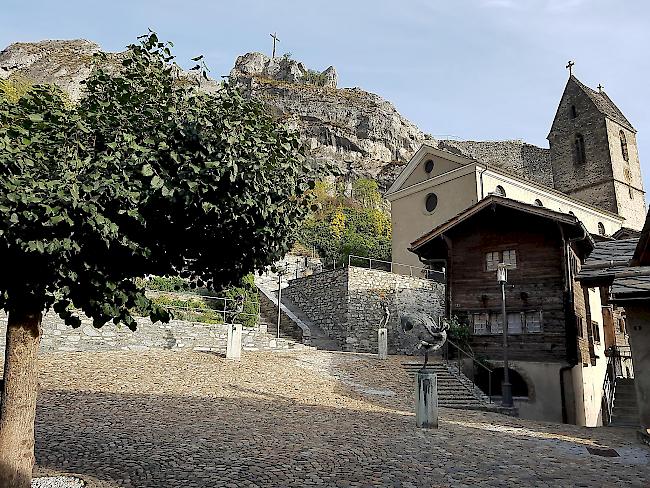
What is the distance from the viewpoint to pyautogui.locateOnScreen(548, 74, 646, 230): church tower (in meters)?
40.1

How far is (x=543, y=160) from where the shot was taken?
61125mm

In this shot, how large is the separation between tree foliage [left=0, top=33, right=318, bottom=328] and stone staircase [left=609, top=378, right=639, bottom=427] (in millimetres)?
14840

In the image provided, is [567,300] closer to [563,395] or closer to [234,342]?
[563,395]

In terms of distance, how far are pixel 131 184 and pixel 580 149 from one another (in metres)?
46.3

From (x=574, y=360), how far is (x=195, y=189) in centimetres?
1526

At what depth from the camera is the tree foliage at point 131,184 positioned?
371cm

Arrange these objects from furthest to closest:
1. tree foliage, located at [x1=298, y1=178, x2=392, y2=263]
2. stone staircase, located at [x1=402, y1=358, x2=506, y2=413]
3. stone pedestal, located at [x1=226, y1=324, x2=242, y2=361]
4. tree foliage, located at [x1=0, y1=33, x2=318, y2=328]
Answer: tree foliage, located at [x1=298, y1=178, x2=392, y2=263] < stone pedestal, located at [x1=226, y1=324, x2=242, y2=361] < stone staircase, located at [x1=402, y1=358, x2=506, y2=413] < tree foliage, located at [x1=0, y1=33, x2=318, y2=328]

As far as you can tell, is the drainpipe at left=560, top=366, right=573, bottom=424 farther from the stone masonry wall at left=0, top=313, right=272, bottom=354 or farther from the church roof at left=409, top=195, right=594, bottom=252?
the stone masonry wall at left=0, top=313, right=272, bottom=354

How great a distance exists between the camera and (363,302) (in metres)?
22.8

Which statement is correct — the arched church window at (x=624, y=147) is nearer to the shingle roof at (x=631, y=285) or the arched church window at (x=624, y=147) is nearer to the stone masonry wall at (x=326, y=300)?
the stone masonry wall at (x=326, y=300)

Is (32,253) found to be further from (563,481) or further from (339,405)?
(339,405)

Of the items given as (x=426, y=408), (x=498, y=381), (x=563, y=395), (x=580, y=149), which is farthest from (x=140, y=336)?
(x=580, y=149)

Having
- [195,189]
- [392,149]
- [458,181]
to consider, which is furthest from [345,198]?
[195,189]

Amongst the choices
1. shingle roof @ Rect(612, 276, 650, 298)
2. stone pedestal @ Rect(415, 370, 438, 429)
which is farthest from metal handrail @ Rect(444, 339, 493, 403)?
shingle roof @ Rect(612, 276, 650, 298)
